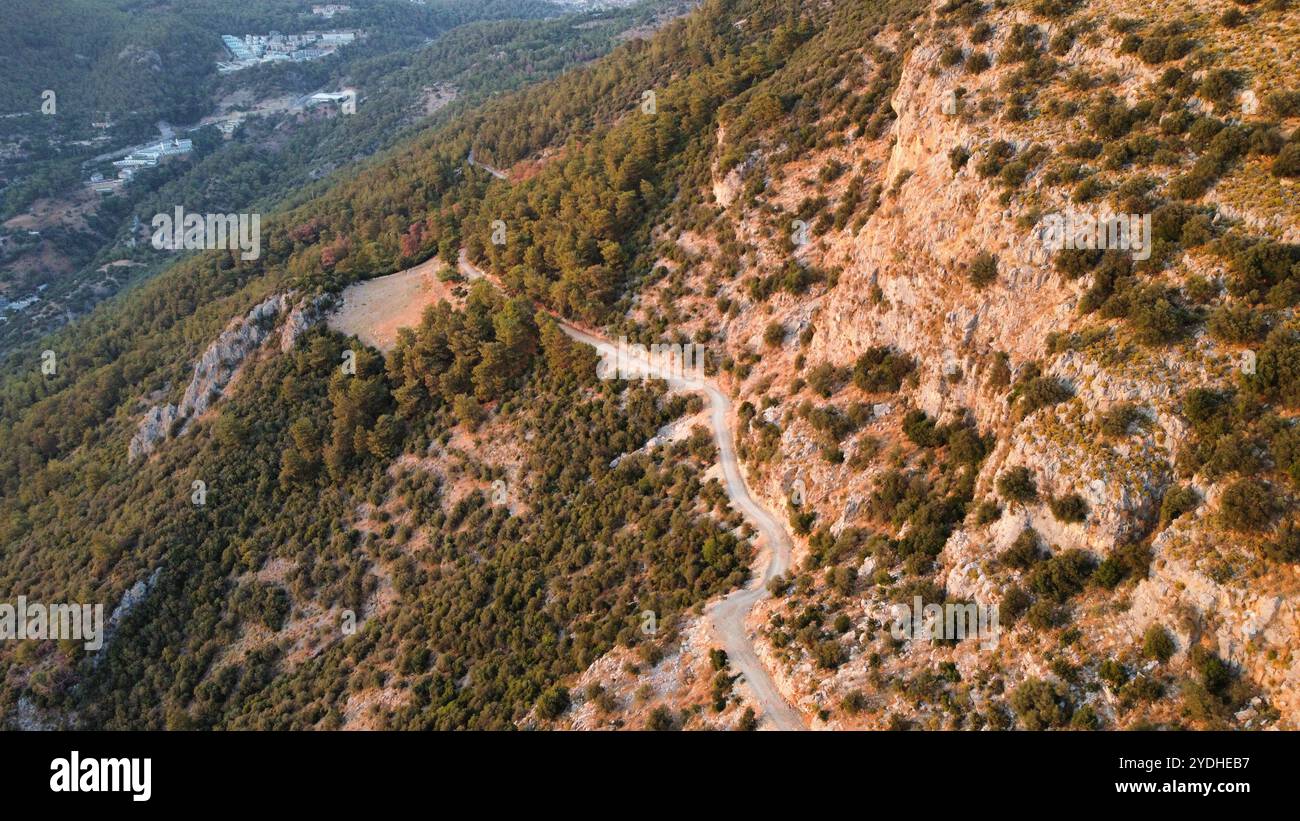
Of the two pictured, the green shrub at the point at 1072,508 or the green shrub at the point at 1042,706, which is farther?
the green shrub at the point at 1072,508

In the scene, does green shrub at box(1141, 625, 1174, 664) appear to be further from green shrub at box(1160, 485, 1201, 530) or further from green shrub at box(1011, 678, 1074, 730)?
green shrub at box(1160, 485, 1201, 530)

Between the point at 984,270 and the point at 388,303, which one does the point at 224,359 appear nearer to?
the point at 388,303

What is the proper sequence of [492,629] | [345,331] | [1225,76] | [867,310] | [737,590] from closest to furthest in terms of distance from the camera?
1. [1225,76]
2. [737,590]
3. [867,310]
4. [492,629]
5. [345,331]

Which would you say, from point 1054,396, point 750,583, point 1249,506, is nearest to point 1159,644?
point 1249,506

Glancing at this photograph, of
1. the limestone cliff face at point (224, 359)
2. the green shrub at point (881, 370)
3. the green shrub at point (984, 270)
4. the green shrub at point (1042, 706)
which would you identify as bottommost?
the limestone cliff face at point (224, 359)

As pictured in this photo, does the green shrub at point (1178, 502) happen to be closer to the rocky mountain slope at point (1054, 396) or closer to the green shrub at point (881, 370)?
the rocky mountain slope at point (1054, 396)

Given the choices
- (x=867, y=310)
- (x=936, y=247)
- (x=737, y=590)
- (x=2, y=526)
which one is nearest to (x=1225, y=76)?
(x=936, y=247)

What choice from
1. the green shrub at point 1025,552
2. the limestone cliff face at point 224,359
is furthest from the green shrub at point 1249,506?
the limestone cliff face at point 224,359

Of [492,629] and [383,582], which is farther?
[383,582]

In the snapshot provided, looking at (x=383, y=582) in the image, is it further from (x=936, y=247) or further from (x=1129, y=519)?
(x=1129, y=519)
